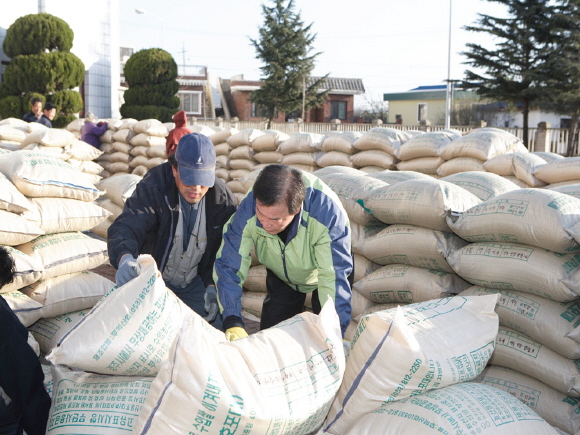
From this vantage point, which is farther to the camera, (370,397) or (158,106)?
(158,106)

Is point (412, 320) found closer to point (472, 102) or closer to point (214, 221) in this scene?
point (214, 221)

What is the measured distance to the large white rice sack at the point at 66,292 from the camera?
308 centimetres

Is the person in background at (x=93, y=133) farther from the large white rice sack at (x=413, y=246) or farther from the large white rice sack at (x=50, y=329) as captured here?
the large white rice sack at (x=413, y=246)

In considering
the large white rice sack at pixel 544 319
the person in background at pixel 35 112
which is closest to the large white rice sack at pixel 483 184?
the large white rice sack at pixel 544 319

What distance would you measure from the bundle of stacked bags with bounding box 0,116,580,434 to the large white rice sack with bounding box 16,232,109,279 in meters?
0.01

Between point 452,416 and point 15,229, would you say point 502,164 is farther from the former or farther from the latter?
point 15,229

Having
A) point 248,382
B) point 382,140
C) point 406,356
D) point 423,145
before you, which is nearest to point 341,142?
point 382,140

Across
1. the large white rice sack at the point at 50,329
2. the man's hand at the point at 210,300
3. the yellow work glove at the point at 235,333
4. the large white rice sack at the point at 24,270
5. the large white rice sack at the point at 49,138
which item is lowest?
the large white rice sack at the point at 50,329

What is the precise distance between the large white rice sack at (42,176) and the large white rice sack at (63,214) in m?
0.05

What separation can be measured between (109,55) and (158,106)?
2.32m

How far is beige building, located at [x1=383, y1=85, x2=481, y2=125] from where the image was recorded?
36.6 metres

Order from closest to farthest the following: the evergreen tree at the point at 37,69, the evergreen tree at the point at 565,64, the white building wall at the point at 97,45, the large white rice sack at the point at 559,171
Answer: the large white rice sack at the point at 559,171 < the evergreen tree at the point at 37,69 < the white building wall at the point at 97,45 < the evergreen tree at the point at 565,64

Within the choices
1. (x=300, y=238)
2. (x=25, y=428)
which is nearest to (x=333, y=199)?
(x=300, y=238)

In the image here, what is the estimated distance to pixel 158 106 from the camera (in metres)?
17.4
